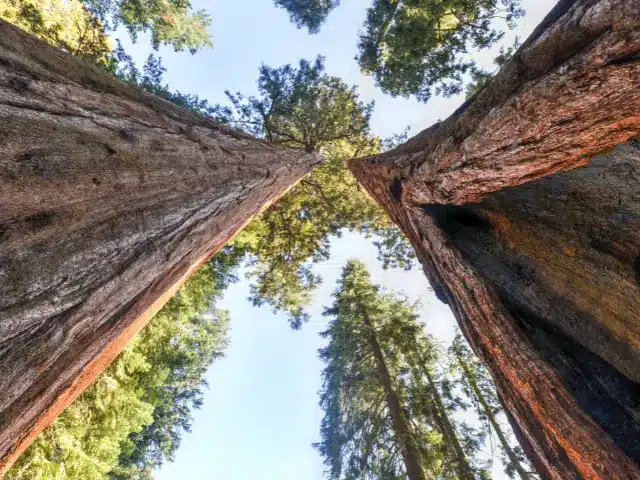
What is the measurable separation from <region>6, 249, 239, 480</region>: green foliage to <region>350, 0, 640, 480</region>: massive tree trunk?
26.1ft

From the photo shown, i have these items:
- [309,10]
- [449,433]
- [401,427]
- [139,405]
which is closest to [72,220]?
[139,405]

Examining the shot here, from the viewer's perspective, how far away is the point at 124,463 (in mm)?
11672

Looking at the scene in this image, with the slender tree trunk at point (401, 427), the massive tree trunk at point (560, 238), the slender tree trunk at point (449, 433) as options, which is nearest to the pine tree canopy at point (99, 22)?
the massive tree trunk at point (560, 238)

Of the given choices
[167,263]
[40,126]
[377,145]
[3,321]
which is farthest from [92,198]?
[377,145]

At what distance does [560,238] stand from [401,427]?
7.00m

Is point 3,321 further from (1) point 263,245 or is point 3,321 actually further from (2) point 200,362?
(2) point 200,362

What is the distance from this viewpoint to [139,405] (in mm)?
8008

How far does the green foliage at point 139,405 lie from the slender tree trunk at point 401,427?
21.2 ft

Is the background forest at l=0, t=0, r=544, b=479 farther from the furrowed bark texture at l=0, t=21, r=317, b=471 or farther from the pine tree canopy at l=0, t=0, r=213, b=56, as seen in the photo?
the furrowed bark texture at l=0, t=21, r=317, b=471

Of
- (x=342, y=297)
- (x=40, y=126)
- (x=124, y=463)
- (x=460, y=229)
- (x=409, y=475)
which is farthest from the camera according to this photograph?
(x=342, y=297)

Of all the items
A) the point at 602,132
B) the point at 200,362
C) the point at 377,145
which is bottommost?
the point at 602,132

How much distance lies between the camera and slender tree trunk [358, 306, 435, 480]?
750 centimetres

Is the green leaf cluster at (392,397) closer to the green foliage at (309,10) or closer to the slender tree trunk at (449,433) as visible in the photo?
the slender tree trunk at (449,433)

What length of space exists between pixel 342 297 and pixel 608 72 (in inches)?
455
